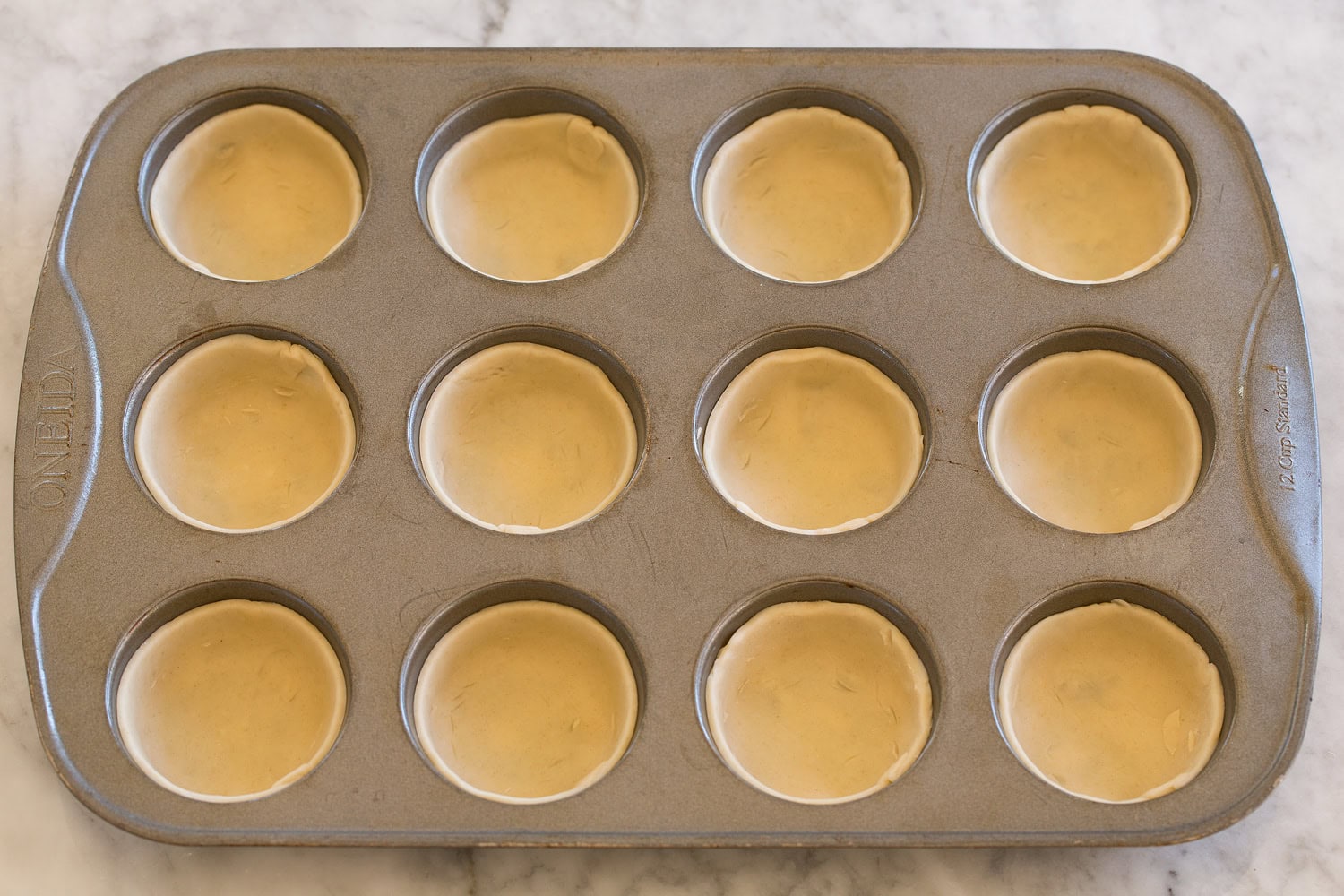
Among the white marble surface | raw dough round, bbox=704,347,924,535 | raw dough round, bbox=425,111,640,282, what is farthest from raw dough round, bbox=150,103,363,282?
raw dough round, bbox=704,347,924,535

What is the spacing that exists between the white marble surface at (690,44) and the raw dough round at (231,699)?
4.6 inches

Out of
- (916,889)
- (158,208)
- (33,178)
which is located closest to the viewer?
(916,889)

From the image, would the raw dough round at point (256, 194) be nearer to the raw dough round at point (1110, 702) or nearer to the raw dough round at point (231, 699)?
the raw dough round at point (231, 699)

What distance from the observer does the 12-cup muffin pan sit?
164cm

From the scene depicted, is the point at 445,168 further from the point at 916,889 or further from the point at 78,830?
the point at 916,889

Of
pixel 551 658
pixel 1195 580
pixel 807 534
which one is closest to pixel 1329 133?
pixel 1195 580

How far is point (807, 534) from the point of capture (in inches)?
71.2

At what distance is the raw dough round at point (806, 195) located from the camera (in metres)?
2.09

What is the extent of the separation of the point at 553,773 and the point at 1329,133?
5.88 ft

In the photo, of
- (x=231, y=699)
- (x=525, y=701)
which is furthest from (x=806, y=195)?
(x=231, y=699)

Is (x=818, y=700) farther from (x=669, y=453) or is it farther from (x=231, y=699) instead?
(x=231, y=699)

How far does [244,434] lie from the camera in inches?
78.3

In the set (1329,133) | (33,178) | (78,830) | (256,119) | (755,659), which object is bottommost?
(78,830)

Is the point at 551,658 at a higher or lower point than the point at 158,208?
lower
